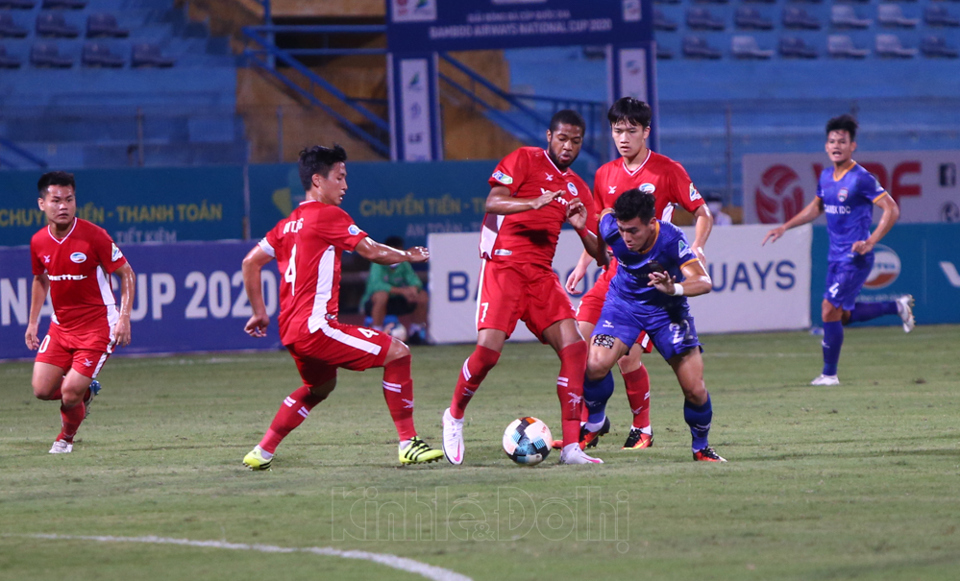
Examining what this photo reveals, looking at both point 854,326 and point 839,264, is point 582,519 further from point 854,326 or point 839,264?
point 854,326

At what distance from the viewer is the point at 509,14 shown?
66.0 ft

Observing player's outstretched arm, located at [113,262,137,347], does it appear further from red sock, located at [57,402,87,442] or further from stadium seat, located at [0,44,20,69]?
stadium seat, located at [0,44,20,69]

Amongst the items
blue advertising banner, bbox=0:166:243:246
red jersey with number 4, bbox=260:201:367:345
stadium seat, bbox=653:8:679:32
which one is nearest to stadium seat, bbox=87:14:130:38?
blue advertising banner, bbox=0:166:243:246

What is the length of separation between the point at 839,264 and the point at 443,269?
21.5ft

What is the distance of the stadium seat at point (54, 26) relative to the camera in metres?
22.9

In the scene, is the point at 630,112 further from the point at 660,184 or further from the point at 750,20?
the point at 750,20

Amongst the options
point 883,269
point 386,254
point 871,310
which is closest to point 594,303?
point 386,254

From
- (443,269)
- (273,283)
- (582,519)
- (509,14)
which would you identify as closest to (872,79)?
(509,14)

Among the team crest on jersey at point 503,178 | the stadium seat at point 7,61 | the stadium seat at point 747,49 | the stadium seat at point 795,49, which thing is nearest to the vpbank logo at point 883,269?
the stadium seat at point 747,49

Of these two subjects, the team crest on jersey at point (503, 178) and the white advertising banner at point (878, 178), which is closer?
the team crest on jersey at point (503, 178)

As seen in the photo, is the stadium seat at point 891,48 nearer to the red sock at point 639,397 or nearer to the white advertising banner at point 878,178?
the white advertising banner at point 878,178

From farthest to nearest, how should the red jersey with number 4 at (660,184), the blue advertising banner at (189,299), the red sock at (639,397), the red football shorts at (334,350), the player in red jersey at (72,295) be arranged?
the blue advertising banner at (189,299) → the player in red jersey at (72,295) → the red sock at (639,397) → the red jersey with number 4 at (660,184) → the red football shorts at (334,350)

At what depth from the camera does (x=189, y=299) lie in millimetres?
16500

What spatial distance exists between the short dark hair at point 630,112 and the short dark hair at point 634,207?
902 mm
